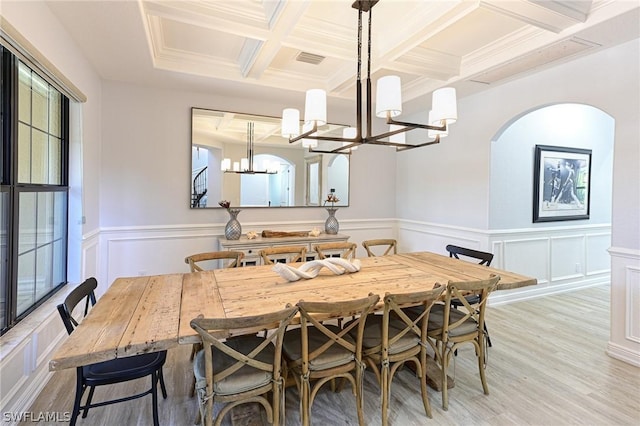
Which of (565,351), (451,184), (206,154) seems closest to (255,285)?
(206,154)

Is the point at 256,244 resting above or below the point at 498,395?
above

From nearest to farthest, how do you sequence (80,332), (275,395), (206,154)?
(80,332) < (275,395) < (206,154)

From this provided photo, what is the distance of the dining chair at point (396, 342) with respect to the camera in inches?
72.3

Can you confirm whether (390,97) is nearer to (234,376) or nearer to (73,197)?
(234,376)

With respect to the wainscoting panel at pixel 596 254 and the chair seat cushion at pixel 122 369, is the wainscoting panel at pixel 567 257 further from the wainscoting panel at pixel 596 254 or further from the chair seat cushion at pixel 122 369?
the chair seat cushion at pixel 122 369

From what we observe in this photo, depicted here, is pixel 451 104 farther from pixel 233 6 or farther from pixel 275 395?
pixel 275 395

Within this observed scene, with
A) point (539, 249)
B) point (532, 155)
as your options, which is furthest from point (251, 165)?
point (539, 249)

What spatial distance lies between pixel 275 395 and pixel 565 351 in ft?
8.81

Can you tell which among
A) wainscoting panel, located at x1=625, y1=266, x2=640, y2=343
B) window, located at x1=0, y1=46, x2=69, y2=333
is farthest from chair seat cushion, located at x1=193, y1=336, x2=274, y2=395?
wainscoting panel, located at x1=625, y1=266, x2=640, y2=343

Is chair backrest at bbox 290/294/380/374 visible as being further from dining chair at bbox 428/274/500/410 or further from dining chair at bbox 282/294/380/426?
dining chair at bbox 428/274/500/410

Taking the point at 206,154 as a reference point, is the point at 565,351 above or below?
below

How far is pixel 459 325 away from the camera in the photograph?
2.21 m

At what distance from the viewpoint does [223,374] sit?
5.22 feet

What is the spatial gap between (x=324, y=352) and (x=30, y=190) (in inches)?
87.7
